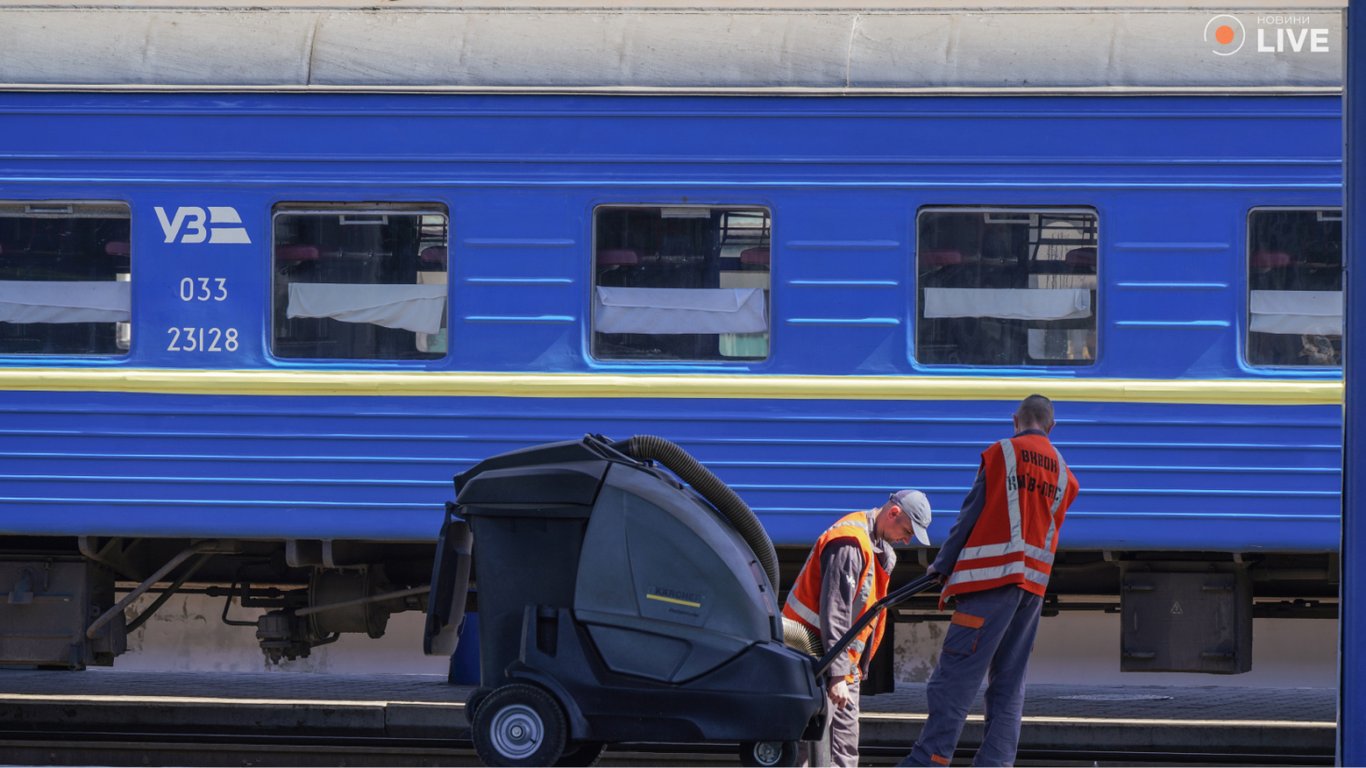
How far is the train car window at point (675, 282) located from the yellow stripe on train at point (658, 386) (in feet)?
0.49

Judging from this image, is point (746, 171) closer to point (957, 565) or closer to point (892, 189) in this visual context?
point (892, 189)

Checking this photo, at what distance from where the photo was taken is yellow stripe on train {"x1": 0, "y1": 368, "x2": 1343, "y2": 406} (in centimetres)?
738

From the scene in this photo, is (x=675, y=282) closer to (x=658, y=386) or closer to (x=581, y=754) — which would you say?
(x=658, y=386)

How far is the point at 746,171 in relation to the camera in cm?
756

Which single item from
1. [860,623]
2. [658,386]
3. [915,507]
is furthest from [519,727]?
[658,386]

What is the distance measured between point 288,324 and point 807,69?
2.57 meters

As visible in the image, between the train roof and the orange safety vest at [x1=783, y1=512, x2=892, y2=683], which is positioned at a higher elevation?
the train roof

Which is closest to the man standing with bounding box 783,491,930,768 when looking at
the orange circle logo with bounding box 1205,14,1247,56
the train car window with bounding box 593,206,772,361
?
the train car window with bounding box 593,206,772,361

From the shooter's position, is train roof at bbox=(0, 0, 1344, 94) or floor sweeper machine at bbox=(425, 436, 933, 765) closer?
floor sweeper machine at bbox=(425, 436, 933, 765)

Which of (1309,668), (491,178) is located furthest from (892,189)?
(1309,668)

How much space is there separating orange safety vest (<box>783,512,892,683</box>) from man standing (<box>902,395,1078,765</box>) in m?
0.24

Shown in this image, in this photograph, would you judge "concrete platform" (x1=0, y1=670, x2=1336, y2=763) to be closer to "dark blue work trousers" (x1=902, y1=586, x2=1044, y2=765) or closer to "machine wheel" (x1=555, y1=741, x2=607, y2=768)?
"dark blue work trousers" (x1=902, y1=586, x2=1044, y2=765)

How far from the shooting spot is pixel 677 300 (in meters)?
7.62

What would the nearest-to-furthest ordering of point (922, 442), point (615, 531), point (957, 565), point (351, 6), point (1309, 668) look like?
point (615, 531), point (957, 565), point (922, 442), point (351, 6), point (1309, 668)
